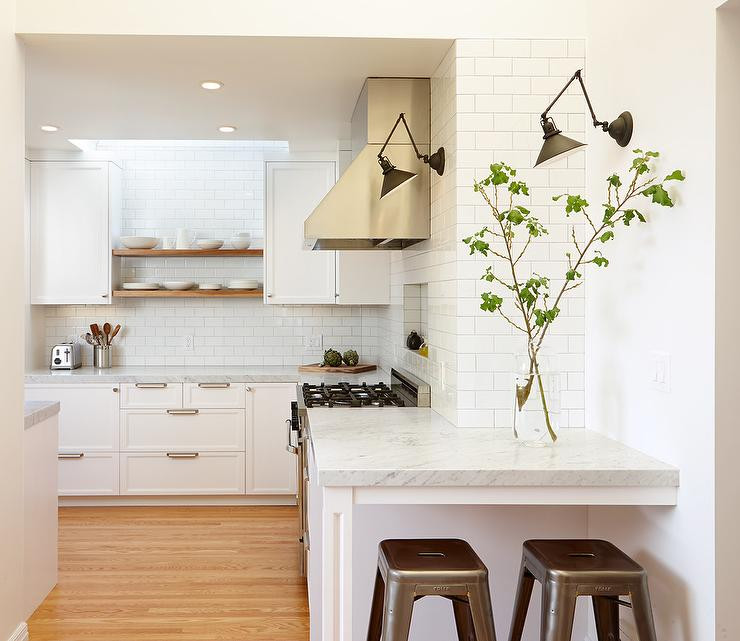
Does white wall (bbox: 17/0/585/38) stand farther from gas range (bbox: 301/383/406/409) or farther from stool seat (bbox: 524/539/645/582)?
stool seat (bbox: 524/539/645/582)

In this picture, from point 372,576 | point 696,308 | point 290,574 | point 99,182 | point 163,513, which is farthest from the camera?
point 99,182

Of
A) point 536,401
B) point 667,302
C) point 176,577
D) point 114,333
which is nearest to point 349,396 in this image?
point 176,577

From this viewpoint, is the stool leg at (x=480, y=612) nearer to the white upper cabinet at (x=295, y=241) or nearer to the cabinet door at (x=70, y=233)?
the white upper cabinet at (x=295, y=241)

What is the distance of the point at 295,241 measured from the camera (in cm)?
546

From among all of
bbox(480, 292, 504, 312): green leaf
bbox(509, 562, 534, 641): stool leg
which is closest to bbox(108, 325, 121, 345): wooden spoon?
bbox(480, 292, 504, 312): green leaf

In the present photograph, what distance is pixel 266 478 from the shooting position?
525 centimetres

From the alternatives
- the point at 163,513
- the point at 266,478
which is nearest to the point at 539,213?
the point at 266,478

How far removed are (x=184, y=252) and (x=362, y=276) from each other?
1.33 m

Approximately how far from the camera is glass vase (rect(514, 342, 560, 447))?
257cm

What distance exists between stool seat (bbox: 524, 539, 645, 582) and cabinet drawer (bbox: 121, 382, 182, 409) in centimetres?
338

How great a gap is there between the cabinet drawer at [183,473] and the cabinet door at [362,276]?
4.33 feet

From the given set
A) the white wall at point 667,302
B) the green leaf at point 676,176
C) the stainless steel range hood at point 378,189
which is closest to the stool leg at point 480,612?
the white wall at point 667,302

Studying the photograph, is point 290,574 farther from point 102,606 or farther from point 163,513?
point 163,513

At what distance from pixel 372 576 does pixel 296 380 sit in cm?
254
